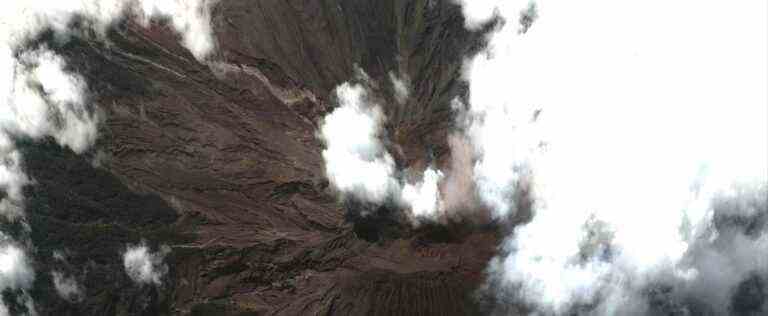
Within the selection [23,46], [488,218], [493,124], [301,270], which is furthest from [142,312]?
[493,124]

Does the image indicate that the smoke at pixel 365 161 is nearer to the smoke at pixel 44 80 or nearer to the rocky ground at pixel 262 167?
the rocky ground at pixel 262 167

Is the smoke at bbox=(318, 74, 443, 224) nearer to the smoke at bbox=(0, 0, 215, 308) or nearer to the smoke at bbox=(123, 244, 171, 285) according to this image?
the smoke at bbox=(0, 0, 215, 308)

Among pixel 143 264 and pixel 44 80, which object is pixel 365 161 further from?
pixel 44 80

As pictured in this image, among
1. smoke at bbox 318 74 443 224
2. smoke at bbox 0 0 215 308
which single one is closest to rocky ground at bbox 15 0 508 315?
smoke at bbox 318 74 443 224

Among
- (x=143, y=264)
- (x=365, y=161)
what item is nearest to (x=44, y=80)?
(x=143, y=264)

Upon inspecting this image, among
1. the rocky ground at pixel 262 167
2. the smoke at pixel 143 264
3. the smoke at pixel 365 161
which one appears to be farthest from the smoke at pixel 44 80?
the smoke at pixel 365 161
